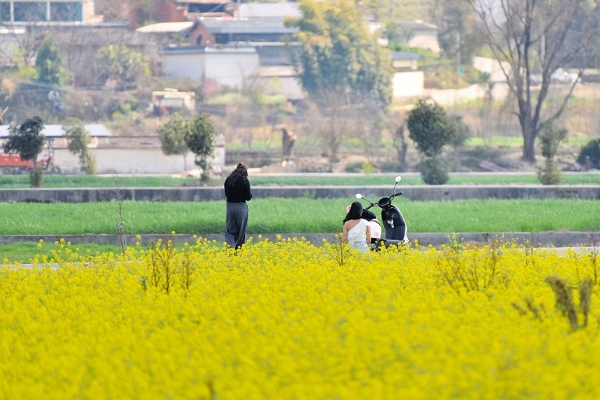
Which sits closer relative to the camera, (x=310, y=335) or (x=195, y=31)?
(x=310, y=335)

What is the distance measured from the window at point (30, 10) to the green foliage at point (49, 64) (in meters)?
10.6

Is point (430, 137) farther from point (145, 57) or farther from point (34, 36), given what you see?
point (34, 36)

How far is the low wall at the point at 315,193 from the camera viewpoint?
25.3 meters

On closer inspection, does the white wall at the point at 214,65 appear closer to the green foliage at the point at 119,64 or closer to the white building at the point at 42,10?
the green foliage at the point at 119,64

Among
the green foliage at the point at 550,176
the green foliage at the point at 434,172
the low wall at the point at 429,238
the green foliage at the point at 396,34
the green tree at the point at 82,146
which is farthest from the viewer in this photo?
the green foliage at the point at 396,34

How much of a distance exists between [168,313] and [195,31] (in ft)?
186

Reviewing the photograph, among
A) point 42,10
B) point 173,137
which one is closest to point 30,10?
point 42,10

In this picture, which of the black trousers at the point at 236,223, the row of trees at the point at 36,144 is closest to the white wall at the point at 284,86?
the row of trees at the point at 36,144

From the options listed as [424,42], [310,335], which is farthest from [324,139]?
[310,335]

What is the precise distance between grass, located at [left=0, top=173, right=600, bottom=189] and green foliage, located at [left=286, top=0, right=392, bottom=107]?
72.7 ft

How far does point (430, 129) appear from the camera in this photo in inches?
1195

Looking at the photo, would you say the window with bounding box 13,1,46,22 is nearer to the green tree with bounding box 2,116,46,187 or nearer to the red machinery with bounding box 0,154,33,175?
the red machinery with bounding box 0,154,33,175

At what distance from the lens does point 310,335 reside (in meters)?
8.04

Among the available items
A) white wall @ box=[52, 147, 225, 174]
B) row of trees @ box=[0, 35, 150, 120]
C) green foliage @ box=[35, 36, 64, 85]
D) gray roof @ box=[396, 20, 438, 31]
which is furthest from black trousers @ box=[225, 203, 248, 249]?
gray roof @ box=[396, 20, 438, 31]
